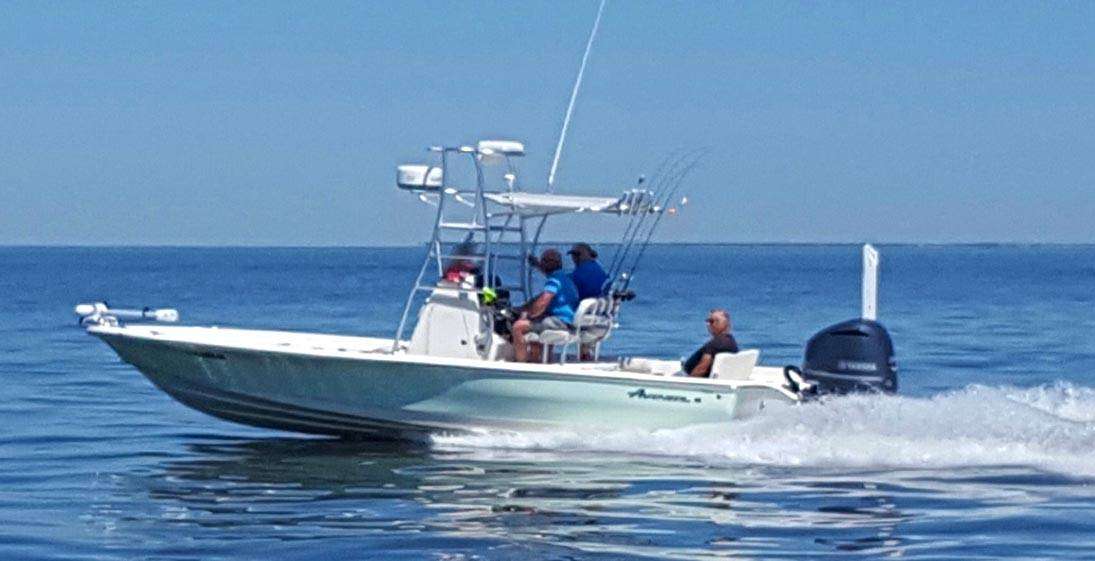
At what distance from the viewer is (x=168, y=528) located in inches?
488

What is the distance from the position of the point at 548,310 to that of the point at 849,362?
7.65ft

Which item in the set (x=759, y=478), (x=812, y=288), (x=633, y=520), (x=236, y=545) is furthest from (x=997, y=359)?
(x=812, y=288)

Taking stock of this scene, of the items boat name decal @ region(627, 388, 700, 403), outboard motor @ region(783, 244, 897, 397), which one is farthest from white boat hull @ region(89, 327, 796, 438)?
outboard motor @ region(783, 244, 897, 397)

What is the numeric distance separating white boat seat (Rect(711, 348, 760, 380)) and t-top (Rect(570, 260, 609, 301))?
1.13 m

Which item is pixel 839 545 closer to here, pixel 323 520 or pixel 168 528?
pixel 323 520

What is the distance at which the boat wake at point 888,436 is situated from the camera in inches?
559

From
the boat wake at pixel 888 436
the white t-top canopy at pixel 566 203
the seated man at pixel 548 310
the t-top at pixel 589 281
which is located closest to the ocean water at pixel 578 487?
the boat wake at pixel 888 436

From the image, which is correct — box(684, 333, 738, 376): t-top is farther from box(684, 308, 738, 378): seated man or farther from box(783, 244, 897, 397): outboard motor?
box(783, 244, 897, 397): outboard motor

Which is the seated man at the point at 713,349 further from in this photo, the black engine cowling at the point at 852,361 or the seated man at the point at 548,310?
the seated man at the point at 548,310

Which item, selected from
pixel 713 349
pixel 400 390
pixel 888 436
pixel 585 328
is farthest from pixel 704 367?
pixel 400 390

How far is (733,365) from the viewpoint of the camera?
14.7m

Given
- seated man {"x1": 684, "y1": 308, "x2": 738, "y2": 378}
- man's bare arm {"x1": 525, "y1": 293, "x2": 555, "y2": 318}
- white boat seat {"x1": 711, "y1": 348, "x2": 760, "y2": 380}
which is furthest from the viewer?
man's bare arm {"x1": 525, "y1": 293, "x2": 555, "y2": 318}

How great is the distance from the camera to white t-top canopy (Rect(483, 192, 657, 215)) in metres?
15.2

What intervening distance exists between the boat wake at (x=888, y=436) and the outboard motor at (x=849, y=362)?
0.51 feet
